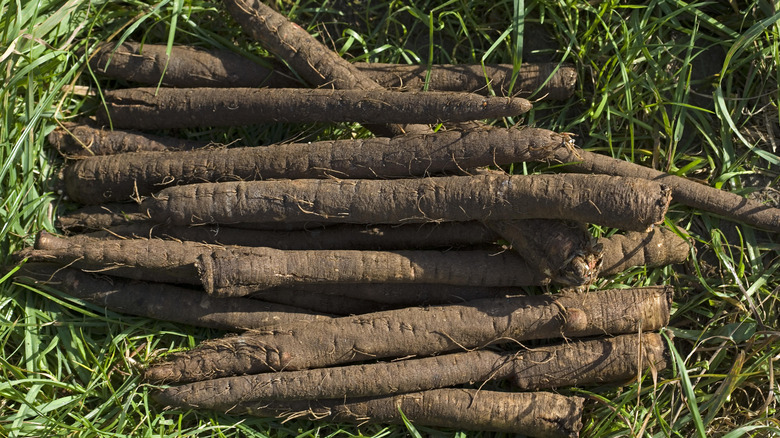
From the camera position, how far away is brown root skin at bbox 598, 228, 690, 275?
3361 mm

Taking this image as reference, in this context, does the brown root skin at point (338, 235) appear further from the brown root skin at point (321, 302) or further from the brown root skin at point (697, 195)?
the brown root skin at point (697, 195)

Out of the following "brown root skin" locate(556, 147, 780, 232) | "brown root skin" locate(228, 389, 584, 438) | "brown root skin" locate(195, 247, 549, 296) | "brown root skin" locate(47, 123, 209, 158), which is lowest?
"brown root skin" locate(228, 389, 584, 438)

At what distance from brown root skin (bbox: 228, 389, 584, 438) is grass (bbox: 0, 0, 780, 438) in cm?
15

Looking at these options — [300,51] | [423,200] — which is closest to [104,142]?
[300,51]

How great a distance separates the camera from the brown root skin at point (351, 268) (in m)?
3.18

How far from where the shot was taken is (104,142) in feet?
11.7

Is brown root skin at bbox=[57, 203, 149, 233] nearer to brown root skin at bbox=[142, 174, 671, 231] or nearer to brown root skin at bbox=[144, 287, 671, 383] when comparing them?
brown root skin at bbox=[142, 174, 671, 231]

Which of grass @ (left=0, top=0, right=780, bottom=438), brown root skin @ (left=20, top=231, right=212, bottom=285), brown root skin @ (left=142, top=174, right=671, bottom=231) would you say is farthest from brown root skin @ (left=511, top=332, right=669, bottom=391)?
brown root skin @ (left=20, top=231, right=212, bottom=285)

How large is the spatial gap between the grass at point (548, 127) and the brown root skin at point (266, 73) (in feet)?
0.35

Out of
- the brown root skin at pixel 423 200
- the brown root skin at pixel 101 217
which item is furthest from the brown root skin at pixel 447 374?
the brown root skin at pixel 101 217

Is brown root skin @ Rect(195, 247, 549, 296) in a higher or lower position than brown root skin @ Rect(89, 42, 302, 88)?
lower

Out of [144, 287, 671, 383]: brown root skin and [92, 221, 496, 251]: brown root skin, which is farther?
[92, 221, 496, 251]: brown root skin

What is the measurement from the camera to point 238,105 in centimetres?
346

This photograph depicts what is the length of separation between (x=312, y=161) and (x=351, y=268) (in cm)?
62
